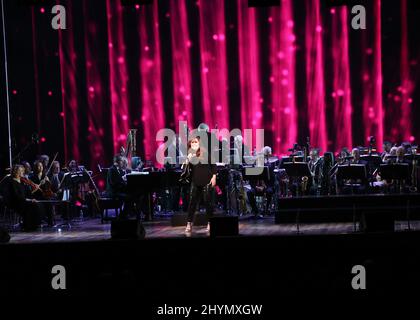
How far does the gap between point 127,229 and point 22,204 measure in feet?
11.5

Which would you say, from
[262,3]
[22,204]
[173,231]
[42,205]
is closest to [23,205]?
[22,204]

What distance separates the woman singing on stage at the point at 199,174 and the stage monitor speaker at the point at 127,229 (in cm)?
101

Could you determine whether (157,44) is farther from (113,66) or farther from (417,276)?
(417,276)

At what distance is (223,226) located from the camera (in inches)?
380

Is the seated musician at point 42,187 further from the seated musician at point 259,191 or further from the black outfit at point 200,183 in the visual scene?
the seated musician at point 259,191

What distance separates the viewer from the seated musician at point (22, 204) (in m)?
12.3

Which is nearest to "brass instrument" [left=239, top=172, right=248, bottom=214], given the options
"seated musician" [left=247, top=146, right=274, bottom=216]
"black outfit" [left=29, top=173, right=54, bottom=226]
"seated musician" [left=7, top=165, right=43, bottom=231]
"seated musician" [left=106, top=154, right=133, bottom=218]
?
"seated musician" [left=247, top=146, right=274, bottom=216]

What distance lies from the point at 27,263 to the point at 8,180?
3.56 m

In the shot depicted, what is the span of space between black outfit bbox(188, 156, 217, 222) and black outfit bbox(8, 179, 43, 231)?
136 inches

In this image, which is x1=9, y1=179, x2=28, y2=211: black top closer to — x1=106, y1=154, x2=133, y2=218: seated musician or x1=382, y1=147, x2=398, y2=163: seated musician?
x1=106, y1=154, x2=133, y2=218: seated musician

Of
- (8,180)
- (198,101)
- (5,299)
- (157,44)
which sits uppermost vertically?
(157,44)

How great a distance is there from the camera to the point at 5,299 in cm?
901

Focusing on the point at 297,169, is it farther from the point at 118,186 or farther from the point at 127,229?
the point at 127,229

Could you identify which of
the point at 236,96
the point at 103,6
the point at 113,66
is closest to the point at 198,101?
the point at 236,96
